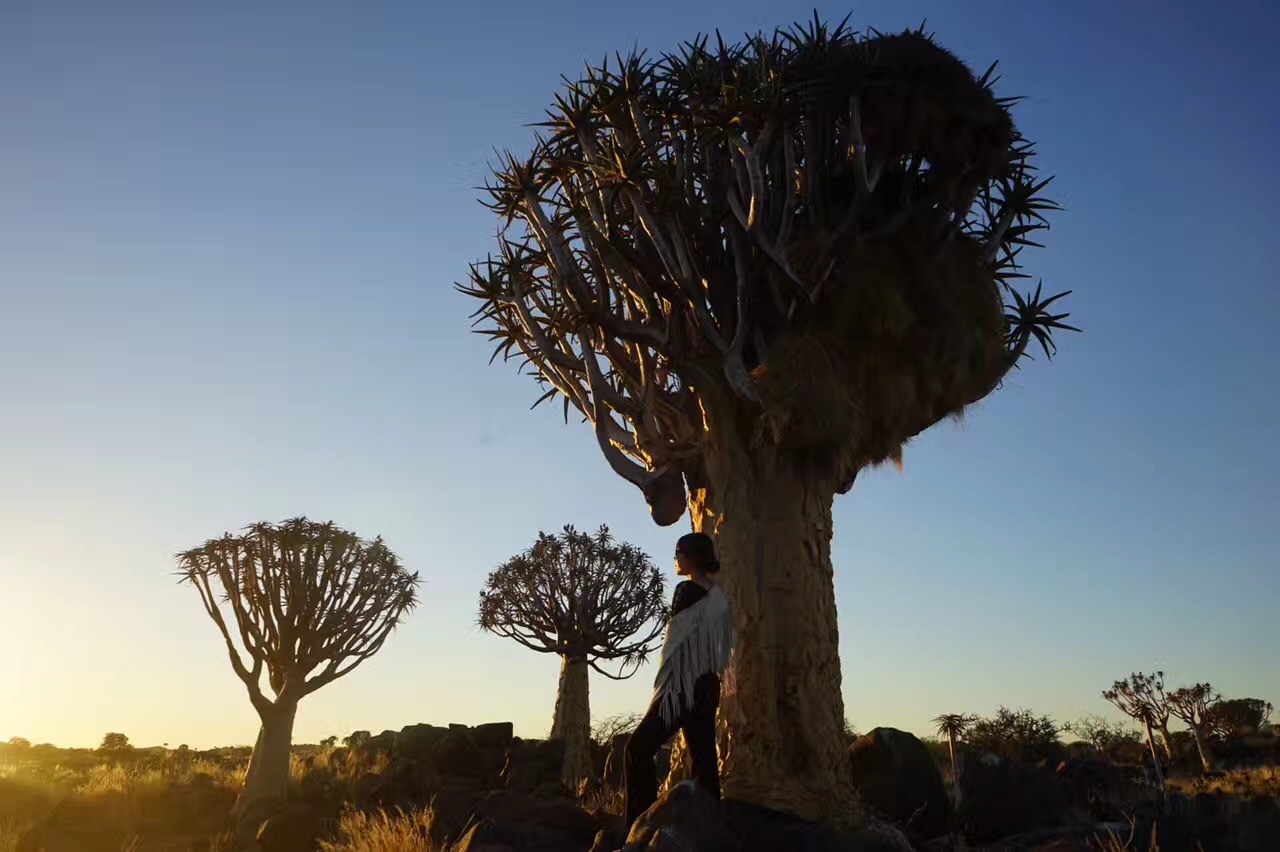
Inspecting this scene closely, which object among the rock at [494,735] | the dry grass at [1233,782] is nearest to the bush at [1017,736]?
the dry grass at [1233,782]

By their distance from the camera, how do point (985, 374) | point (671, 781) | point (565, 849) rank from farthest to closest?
point (985, 374)
point (671, 781)
point (565, 849)

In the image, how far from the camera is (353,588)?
17.6 meters

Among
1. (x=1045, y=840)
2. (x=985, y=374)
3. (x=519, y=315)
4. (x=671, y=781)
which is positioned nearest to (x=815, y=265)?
(x=985, y=374)

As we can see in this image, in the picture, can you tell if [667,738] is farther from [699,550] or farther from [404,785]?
[404,785]

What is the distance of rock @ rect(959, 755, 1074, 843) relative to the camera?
8203 millimetres

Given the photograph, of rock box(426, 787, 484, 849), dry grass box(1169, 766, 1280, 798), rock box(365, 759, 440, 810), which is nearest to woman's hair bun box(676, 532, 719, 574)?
rock box(426, 787, 484, 849)

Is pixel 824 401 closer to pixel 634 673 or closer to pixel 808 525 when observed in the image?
pixel 808 525

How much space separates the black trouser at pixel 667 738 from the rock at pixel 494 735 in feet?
48.0

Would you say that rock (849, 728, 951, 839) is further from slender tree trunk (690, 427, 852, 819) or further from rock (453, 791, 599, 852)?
rock (453, 791, 599, 852)

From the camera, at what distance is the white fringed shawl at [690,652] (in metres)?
5.33

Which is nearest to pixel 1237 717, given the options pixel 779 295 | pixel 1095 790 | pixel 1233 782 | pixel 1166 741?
pixel 1166 741

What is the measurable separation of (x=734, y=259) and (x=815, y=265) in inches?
31.9

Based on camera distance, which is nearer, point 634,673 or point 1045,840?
point 1045,840

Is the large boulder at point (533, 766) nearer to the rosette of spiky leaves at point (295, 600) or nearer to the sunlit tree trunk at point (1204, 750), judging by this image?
the rosette of spiky leaves at point (295, 600)
